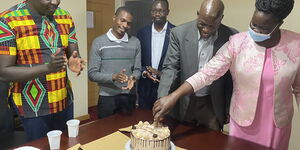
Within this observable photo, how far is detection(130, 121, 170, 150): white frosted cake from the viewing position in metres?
1.22

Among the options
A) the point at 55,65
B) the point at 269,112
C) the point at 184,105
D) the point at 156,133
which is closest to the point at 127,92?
the point at 184,105

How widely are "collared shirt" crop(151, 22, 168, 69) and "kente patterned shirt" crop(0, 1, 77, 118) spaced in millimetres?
1217

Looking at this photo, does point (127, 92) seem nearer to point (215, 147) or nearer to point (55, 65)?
point (55, 65)

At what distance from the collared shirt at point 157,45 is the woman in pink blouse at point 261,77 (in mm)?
1220

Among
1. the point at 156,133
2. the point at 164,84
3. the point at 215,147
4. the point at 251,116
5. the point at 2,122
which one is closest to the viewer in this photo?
the point at 156,133

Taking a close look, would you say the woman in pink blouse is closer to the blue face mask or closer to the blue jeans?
the blue face mask

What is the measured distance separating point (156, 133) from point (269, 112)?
0.71 metres

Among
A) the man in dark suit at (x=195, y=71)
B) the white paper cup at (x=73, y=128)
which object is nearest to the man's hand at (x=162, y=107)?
the man in dark suit at (x=195, y=71)

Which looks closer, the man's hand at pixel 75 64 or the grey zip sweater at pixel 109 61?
the man's hand at pixel 75 64

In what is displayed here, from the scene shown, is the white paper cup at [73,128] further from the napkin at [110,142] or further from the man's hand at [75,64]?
the man's hand at [75,64]

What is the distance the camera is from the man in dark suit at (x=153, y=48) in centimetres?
276

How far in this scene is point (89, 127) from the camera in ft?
5.34

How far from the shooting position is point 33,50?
5.20ft

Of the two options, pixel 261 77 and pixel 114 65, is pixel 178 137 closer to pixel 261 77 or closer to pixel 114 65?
pixel 261 77
